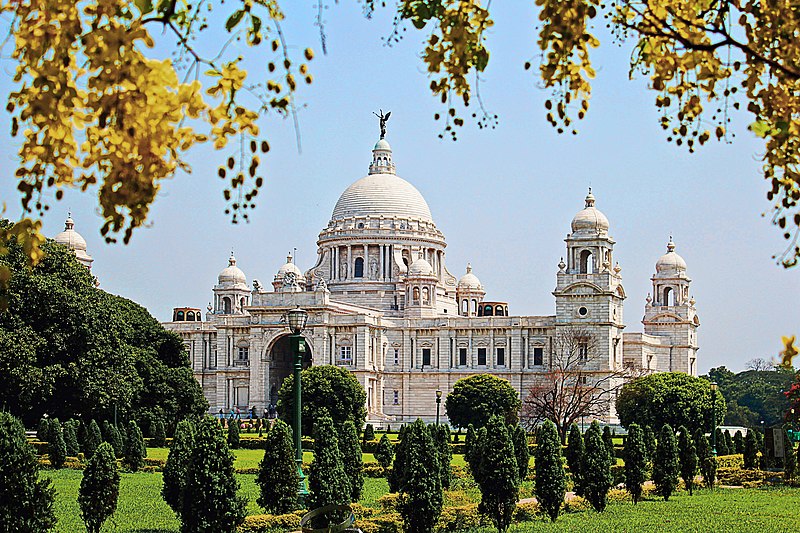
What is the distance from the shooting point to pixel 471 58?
21.0ft

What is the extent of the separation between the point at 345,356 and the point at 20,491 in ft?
198

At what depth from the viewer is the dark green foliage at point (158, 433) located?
4925cm

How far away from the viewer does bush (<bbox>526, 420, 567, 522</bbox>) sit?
2420 centimetres

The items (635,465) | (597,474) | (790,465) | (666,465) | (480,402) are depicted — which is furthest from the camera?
(480,402)

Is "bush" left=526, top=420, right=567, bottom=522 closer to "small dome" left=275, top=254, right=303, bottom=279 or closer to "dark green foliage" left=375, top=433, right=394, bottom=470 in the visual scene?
"dark green foliage" left=375, top=433, right=394, bottom=470

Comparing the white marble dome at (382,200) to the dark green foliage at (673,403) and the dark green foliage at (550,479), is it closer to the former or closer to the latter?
the dark green foliage at (673,403)

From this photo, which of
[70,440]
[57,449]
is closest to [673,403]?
[70,440]

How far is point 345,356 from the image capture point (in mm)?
77625

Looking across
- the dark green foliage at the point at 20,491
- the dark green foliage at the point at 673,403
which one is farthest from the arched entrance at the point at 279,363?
the dark green foliage at the point at 20,491

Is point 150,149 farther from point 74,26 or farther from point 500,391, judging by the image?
point 500,391

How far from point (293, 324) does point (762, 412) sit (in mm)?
82807

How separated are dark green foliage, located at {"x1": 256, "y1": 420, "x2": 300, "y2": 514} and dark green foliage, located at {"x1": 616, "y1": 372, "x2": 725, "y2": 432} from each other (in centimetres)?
3854

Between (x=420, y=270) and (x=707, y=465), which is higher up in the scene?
(x=420, y=270)

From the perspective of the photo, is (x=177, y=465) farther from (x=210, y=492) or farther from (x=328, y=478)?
(x=210, y=492)
